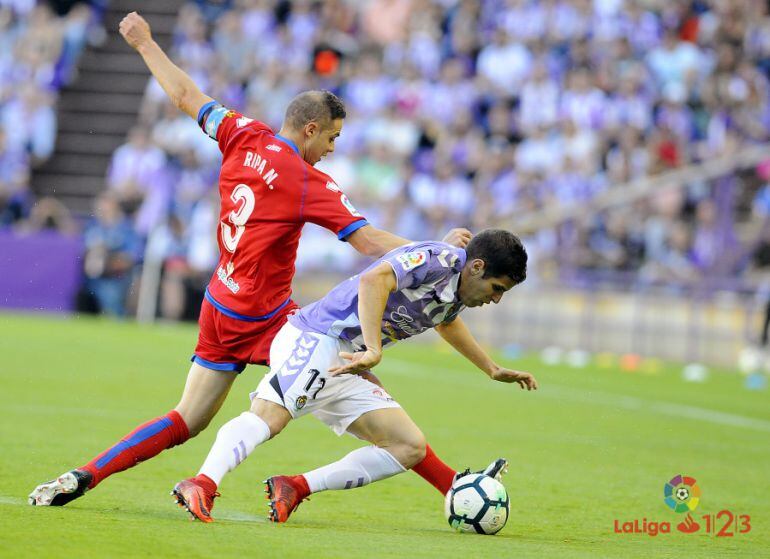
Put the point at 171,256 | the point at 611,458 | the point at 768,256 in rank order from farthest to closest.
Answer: the point at 171,256, the point at 768,256, the point at 611,458

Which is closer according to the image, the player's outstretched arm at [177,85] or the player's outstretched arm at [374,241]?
the player's outstretched arm at [374,241]

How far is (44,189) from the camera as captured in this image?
81.4ft

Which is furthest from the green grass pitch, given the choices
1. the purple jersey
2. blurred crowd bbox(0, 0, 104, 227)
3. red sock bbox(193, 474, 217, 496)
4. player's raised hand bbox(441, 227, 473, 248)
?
blurred crowd bbox(0, 0, 104, 227)

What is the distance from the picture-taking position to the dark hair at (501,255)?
20.0ft

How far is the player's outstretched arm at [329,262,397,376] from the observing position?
5.88 m

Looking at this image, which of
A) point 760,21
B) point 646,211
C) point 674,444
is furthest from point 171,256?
point 674,444

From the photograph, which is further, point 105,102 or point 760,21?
point 105,102

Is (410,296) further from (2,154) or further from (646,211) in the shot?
(2,154)

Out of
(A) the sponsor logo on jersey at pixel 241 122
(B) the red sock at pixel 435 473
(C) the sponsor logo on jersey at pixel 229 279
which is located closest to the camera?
(C) the sponsor logo on jersey at pixel 229 279

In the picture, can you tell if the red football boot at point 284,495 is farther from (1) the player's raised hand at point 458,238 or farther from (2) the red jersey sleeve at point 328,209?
(1) the player's raised hand at point 458,238

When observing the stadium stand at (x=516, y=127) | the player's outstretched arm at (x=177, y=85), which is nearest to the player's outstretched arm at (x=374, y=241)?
the player's outstretched arm at (x=177, y=85)

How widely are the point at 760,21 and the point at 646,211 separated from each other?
203 inches

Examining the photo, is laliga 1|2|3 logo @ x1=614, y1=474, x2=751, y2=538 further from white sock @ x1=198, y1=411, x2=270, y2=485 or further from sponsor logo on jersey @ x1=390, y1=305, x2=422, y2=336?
white sock @ x1=198, y1=411, x2=270, y2=485

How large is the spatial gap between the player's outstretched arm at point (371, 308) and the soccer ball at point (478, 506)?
0.86 meters
